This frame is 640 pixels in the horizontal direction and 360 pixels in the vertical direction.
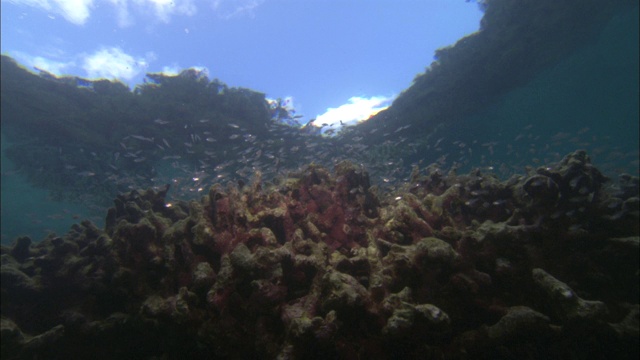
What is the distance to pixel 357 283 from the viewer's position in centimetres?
299

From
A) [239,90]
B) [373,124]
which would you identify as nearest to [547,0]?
[373,124]

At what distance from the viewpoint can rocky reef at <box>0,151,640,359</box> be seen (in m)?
2.66

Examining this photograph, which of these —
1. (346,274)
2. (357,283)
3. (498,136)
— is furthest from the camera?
(498,136)

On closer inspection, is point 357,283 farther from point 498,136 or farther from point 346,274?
point 498,136

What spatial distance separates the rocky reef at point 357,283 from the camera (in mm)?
2658

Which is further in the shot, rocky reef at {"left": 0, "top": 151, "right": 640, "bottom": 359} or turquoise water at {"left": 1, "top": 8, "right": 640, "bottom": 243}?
turquoise water at {"left": 1, "top": 8, "right": 640, "bottom": 243}

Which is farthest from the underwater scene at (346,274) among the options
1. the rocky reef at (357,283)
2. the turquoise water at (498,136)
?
the turquoise water at (498,136)

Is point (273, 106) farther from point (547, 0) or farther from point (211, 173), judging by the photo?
point (547, 0)

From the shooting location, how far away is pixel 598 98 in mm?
34531

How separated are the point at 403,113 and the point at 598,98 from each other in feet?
91.6

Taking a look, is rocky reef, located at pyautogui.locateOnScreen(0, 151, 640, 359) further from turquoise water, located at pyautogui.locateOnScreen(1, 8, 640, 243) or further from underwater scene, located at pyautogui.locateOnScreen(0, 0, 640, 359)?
turquoise water, located at pyautogui.locateOnScreen(1, 8, 640, 243)

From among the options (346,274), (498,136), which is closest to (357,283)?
(346,274)

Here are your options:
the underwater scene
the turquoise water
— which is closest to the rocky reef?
the underwater scene

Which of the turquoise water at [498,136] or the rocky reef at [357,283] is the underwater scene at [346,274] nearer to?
the rocky reef at [357,283]
